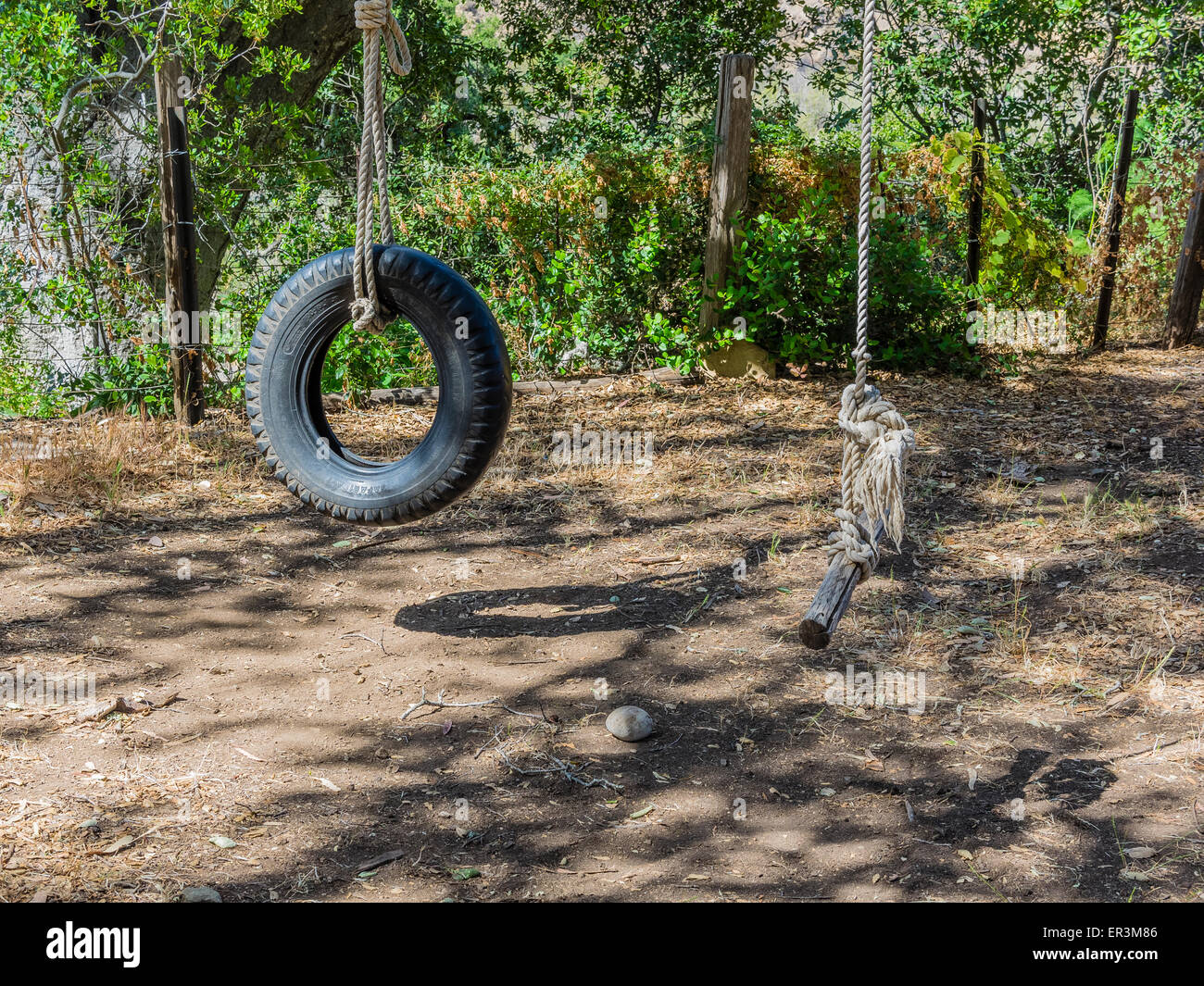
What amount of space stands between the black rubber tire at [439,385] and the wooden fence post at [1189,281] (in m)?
6.16

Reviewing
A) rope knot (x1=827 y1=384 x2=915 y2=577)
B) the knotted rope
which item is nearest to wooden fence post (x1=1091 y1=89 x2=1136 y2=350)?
the knotted rope

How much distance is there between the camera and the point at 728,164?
285 inches

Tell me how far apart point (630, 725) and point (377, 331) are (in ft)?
5.16

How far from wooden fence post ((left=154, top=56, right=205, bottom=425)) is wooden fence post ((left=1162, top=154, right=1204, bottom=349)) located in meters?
6.64

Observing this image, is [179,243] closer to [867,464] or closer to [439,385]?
[439,385]

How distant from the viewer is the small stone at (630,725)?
365cm

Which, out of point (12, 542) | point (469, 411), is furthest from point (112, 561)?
point (469, 411)

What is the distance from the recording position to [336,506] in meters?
3.65

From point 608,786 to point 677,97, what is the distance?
7.76 metres

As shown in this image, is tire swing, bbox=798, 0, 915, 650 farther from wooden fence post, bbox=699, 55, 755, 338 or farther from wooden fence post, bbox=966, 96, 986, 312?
wooden fence post, bbox=966, 96, 986, 312

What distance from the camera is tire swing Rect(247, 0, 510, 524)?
11.2 ft

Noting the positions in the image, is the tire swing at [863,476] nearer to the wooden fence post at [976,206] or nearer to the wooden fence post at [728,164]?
the wooden fence post at [728,164]

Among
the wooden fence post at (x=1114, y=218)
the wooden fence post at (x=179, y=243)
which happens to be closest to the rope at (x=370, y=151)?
the wooden fence post at (x=179, y=243)

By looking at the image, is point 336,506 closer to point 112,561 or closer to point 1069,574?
point 112,561
